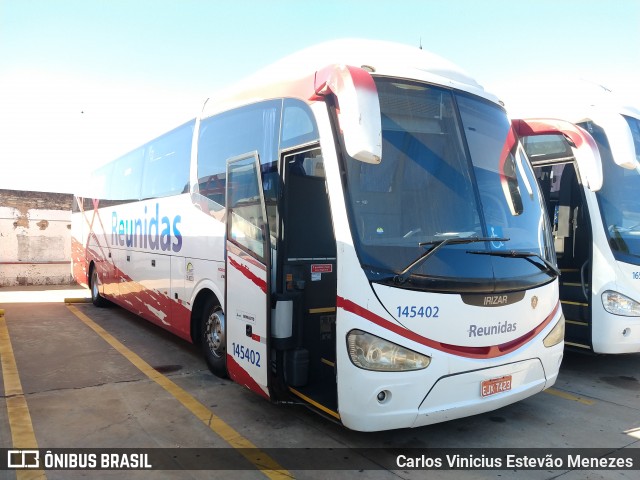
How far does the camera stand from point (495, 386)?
12.8 feet

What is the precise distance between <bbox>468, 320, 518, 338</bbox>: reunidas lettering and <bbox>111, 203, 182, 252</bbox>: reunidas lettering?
4202mm

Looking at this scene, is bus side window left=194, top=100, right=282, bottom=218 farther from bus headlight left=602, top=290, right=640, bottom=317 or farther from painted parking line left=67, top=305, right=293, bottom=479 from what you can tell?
bus headlight left=602, top=290, right=640, bottom=317

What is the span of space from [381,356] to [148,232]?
529cm

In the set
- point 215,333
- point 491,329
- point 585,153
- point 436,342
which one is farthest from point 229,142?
point 585,153

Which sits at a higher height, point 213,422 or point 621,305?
point 621,305

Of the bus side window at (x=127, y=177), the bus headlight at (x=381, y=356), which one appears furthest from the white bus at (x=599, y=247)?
the bus side window at (x=127, y=177)

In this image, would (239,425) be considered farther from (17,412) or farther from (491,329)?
(491,329)

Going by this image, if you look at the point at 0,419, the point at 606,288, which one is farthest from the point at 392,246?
the point at 0,419

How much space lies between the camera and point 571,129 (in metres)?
4.79

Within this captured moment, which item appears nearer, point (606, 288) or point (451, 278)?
point (451, 278)

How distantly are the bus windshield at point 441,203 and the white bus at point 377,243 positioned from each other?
12 mm

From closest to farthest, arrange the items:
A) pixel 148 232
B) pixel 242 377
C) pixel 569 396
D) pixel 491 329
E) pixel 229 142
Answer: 1. pixel 491 329
2. pixel 242 377
3. pixel 569 396
4. pixel 229 142
5. pixel 148 232

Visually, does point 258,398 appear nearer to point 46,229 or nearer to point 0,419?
point 0,419

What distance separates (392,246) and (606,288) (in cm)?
361
